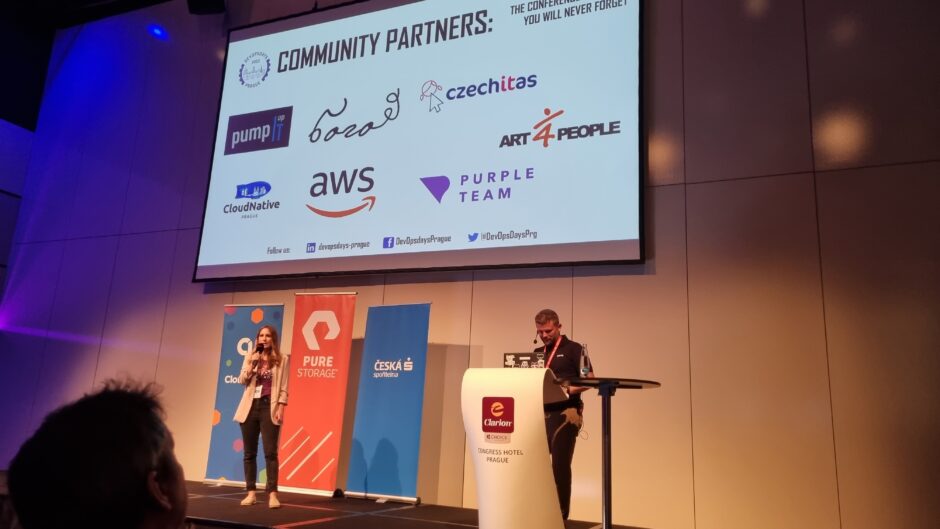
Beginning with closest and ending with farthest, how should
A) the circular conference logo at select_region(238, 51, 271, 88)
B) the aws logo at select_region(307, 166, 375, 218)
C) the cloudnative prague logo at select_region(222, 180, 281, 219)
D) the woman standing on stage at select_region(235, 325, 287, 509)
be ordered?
the woman standing on stage at select_region(235, 325, 287, 509), the aws logo at select_region(307, 166, 375, 218), the cloudnative prague logo at select_region(222, 180, 281, 219), the circular conference logo at select_region(238, 51, 271, 88)

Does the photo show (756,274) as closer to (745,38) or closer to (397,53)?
(745,38)

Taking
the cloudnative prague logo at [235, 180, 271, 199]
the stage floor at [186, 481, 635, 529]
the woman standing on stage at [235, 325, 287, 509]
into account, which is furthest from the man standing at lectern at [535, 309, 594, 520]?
the cloudnative prague logo at [235, 180, 271, 199]

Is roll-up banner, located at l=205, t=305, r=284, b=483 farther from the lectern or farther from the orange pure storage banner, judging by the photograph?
the lectern

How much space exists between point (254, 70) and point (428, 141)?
2.29m

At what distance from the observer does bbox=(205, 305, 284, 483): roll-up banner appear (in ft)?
19.4

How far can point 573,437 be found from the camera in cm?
415

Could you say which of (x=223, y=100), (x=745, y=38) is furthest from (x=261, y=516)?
(x=745, y=38)

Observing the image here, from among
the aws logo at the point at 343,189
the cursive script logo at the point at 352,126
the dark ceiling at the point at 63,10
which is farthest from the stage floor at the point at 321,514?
the dark ceiling at the point at 63,10

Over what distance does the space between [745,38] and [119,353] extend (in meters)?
6.69

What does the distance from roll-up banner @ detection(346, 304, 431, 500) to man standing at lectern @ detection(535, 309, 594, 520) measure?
139 centimetres

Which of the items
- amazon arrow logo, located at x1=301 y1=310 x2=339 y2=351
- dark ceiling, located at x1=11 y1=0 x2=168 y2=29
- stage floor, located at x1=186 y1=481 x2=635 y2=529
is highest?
dark ceiling, located at x1=11 y1=0 x2=168 y2=29

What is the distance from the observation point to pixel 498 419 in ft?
10.3

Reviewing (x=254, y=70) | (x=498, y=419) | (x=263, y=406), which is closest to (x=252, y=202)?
(x=254, y=70)

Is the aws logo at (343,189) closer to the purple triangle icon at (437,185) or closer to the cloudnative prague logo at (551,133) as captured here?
the purple triangle icon at (437,185)
